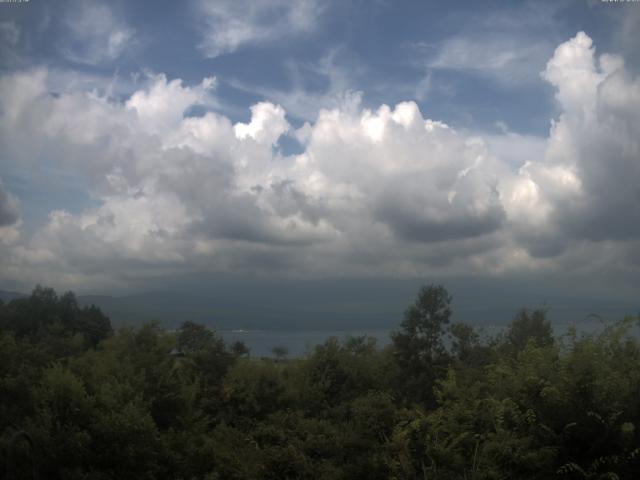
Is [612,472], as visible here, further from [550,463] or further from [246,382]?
[246,382]

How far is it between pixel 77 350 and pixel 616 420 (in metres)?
40.1

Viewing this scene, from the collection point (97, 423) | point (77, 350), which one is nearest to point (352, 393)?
point (97, 423)

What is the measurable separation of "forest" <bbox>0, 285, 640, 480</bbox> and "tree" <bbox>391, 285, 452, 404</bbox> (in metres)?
2.54

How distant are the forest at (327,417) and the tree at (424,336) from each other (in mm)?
2537

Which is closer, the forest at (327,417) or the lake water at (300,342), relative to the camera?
the forest at (327,417)

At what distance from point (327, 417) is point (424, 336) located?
487 inches

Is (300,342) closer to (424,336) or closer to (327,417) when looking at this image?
(424,336)

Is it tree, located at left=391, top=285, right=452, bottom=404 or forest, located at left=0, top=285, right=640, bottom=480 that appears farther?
tree, located at left=391, top=285, right=452, bottom=404

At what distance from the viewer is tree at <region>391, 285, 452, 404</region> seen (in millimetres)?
32531

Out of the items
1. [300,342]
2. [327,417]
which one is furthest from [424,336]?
[300,342]

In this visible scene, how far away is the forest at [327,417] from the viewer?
10742 millimetres

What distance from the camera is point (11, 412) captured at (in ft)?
47.2

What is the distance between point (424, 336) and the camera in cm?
3334

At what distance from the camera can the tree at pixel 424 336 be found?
32531mm
